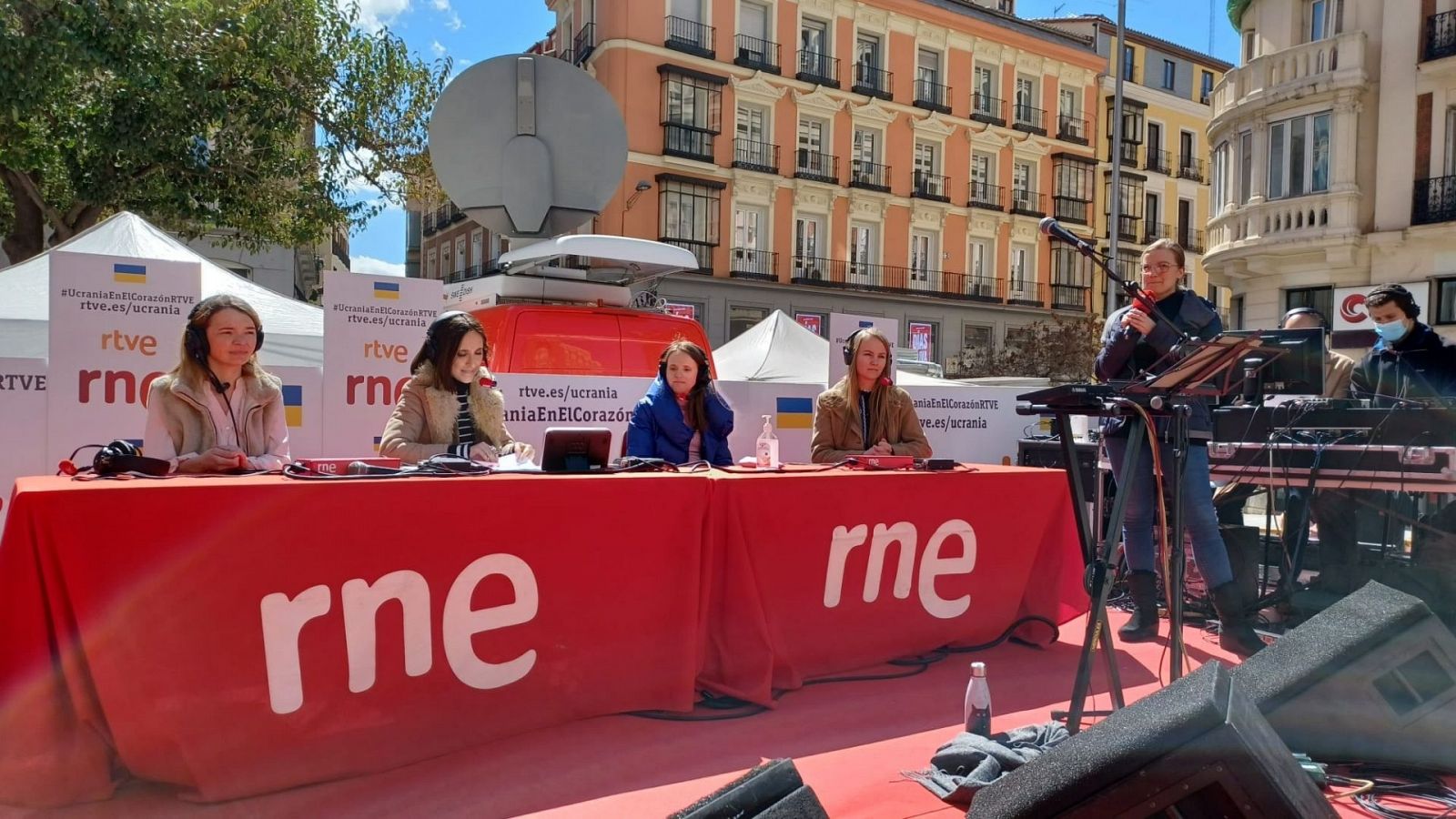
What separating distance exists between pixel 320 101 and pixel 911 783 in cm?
1258

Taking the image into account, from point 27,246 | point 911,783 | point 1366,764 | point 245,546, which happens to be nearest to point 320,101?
point 27,246

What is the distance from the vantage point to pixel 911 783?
298cm

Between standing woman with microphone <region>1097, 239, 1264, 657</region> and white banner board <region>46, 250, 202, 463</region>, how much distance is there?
5111mm

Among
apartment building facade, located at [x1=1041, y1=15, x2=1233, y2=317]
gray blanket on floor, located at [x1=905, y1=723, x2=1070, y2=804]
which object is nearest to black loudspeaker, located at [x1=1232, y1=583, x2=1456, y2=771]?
gray blanket on floor, located at [x1=905, y1=723, x2=1070, y2=804]

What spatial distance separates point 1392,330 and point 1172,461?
257 centimetres

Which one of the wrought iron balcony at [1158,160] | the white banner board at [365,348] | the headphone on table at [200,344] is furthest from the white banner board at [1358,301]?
the wrought iron balcony at [1158,160]

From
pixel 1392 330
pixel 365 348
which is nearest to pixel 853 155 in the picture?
pixel 1392 330

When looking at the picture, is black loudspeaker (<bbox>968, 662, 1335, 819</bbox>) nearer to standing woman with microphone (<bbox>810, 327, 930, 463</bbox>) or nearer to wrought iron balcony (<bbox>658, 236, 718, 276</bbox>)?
standing woman with microphone (<bbox>810, 327, 930, 463</bbox>)

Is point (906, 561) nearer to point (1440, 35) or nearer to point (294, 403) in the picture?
point (294, 403)

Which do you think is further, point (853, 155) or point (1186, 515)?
point (853, 155)

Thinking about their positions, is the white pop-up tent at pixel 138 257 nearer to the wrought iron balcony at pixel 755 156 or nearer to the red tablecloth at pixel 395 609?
the red tablecloth at pixel 395 609

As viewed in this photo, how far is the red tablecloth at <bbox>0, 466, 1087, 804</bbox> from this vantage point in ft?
8.59

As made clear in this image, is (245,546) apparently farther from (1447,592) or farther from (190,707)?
(1447,592)

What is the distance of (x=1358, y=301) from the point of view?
60.8ft
